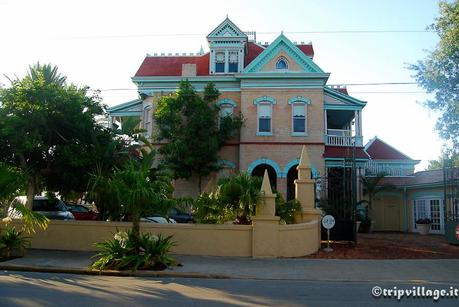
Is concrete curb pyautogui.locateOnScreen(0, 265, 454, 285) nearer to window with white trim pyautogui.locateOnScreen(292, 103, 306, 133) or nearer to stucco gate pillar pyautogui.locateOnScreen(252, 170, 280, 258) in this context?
stucco gate pillar pyautogui.locateOnScreen(252, 170, 280, 258)

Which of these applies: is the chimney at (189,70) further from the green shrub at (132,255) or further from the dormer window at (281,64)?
the green shrub at (132,255)

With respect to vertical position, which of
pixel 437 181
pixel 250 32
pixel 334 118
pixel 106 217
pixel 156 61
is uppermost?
pixel 250 32

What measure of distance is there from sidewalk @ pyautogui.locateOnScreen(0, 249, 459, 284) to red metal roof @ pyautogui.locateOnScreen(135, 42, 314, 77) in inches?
644

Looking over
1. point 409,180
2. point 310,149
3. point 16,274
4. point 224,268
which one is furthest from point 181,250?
point 409,180

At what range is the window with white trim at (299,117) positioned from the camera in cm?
2716

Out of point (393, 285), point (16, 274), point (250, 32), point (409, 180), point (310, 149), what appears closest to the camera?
point (393, 285)

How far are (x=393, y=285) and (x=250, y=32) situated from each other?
25340mm

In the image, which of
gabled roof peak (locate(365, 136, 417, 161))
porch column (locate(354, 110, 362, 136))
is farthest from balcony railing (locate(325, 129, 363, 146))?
gabled roof peak (locate(365, 136, 417, 161))

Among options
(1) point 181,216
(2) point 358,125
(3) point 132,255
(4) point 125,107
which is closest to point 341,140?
(2) point 358,125

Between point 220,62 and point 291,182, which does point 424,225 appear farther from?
point 220,62

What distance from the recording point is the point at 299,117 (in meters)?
27.2

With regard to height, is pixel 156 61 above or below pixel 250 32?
below

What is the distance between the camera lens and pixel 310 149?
2673 centimetres

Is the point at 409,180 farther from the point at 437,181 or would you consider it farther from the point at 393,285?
the point at 393,285
